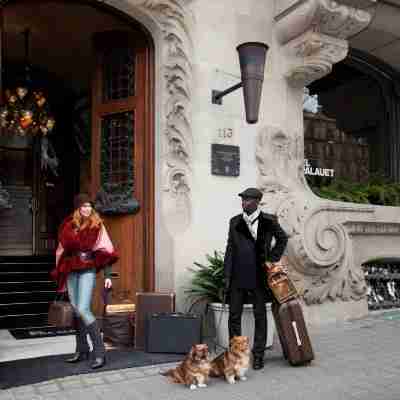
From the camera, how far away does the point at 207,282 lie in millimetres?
6770

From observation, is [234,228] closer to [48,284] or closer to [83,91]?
[48,284]

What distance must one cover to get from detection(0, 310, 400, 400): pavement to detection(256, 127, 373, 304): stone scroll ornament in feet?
5.74

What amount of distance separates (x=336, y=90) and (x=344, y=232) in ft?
15.9

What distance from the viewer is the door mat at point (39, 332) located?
6.96 meters

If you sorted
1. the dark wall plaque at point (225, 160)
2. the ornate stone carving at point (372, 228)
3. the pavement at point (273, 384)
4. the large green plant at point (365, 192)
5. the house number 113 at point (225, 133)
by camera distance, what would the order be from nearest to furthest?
the pavement at point (273, 384) → the dark wall plaque at point (225, 160) → the house number 113 at point (225, 133) → the ornate stone carving at point (372, 228) → the large green plant at point (365, 192)

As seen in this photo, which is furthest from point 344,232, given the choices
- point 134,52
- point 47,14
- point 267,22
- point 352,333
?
point 47,14

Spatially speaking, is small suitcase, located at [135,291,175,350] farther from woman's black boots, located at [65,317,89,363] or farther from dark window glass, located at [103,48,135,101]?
dark window glass, located at [103,48,135,101]

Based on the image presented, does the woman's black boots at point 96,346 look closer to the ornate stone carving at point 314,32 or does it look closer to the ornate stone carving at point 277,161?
the ornate stone carving at point 277,161

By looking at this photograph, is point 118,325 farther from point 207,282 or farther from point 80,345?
point 207,282

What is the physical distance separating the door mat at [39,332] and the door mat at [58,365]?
112 cm

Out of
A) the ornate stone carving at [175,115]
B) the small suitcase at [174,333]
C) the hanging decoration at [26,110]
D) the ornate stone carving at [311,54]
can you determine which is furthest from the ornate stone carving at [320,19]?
the hanging decoration at [26,110]

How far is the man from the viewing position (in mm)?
5539

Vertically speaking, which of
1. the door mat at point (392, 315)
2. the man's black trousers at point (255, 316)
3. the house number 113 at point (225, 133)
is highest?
the house number 113 at point (225, 133)

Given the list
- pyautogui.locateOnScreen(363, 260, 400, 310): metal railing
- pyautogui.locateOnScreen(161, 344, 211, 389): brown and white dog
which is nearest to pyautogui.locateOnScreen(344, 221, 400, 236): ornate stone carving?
pyautogui.locateOnScreen(363, 260, 400, 310): metal railing
